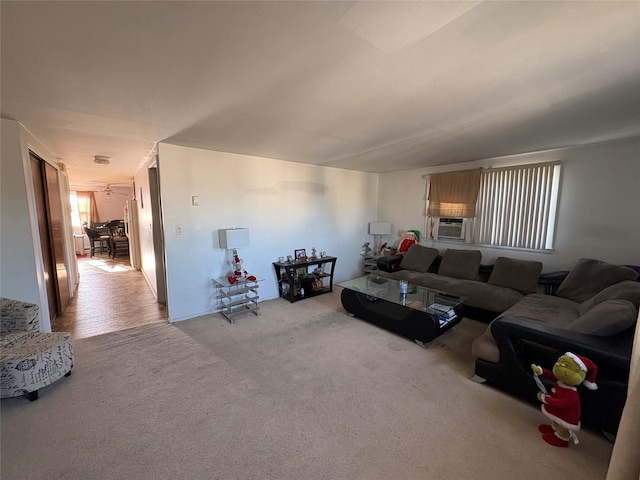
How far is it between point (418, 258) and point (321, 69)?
3.67m

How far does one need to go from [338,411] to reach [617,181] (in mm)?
4073

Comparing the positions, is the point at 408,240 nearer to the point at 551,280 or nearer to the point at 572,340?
the point at 551,280

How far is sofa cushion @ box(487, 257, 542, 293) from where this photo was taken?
3.39 m

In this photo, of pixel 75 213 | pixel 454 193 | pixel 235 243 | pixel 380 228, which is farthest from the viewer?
pixel 75 213

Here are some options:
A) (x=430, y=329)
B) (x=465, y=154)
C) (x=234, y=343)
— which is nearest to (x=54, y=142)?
(x=234, y=343)

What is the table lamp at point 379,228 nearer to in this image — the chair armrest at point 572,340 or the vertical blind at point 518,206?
the vertical blind at point 518,206

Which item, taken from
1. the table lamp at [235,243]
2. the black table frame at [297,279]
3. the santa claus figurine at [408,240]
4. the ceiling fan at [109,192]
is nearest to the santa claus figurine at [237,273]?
the table lamp at [235,243]

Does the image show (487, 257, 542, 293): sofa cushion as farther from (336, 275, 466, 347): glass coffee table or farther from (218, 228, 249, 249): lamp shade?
(218, 228, 249, 249): lamp shade

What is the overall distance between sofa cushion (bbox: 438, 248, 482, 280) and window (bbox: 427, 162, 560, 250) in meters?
0.39

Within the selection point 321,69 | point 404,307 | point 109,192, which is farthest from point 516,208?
point 109,192

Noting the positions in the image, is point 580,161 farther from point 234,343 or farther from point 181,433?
point 181,433

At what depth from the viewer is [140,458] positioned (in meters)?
1.52

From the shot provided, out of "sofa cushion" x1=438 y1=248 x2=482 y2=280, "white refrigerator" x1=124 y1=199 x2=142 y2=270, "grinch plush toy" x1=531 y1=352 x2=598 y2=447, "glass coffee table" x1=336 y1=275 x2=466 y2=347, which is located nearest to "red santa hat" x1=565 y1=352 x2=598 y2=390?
"grinch plush toy" x1=531 y1=352 x2=598 y2=447

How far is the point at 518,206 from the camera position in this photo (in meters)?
3.83
